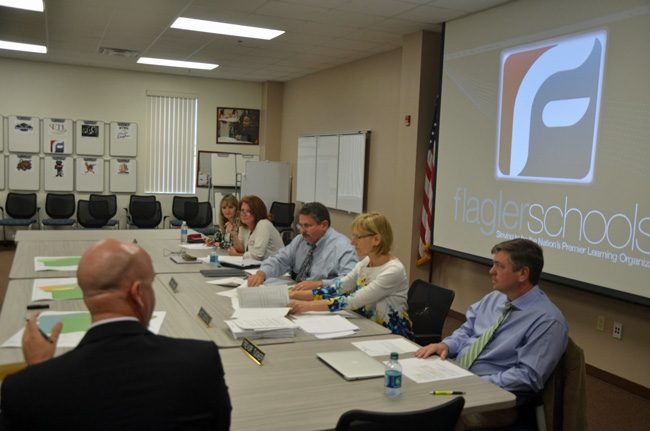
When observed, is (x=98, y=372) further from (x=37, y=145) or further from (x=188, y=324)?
(x=37, y=145)

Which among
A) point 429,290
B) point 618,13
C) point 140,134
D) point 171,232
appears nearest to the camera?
point 429,290

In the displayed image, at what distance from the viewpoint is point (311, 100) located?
30.8 feet

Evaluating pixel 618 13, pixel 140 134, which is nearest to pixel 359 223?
pixel 618 13

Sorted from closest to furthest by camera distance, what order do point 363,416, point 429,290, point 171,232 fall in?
point 363,416
point 429,290
point 171,232

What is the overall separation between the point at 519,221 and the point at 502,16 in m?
1.84

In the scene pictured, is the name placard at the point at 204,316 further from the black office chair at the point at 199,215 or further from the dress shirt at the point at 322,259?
the black office chair at the point at 199,215

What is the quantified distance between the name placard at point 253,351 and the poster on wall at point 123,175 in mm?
8183

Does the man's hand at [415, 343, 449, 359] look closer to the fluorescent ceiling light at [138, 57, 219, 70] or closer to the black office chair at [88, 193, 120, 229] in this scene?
the fluorescent ceiling light at [138, 57, 219, 70]

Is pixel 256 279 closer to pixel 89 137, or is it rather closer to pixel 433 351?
pixel 433 351

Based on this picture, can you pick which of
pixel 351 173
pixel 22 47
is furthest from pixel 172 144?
pixel 351 173

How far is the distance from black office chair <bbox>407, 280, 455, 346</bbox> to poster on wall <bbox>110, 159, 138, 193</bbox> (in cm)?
759

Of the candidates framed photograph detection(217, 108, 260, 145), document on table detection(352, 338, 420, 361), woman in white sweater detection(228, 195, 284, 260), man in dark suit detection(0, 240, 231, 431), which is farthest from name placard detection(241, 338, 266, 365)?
framed photograph detection(217, 108, 260, 145)

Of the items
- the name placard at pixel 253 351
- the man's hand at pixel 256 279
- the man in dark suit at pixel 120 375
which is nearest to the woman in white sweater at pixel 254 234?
the man's hand at pixel 256 279

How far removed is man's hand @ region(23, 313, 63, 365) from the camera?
154 cm
